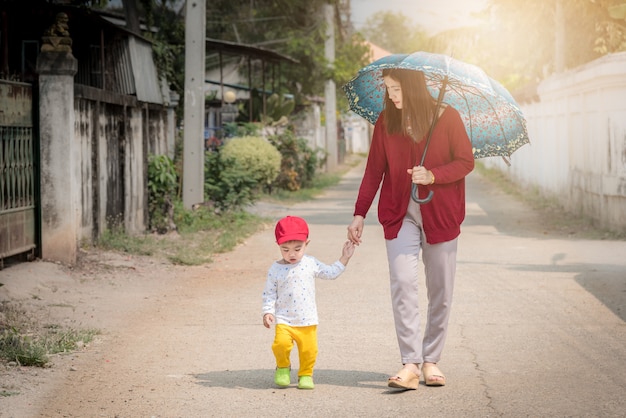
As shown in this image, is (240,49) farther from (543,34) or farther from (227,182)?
(543,34)

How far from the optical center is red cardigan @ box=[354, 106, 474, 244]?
6195 mm

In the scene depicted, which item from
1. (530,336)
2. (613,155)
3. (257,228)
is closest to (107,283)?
(530,336)

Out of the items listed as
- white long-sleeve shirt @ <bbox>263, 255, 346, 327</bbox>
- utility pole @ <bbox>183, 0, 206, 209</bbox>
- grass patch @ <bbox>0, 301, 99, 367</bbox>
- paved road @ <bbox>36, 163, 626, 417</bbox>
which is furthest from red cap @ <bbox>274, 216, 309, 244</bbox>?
Result: utility pole @ <bbox>183, 0, 206, 209</bbox>

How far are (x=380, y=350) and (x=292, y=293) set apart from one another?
147 centimetres

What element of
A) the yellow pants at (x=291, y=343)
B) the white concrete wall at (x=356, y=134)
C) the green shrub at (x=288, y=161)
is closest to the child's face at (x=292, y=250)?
the yellow pants at (x=291, y=343)

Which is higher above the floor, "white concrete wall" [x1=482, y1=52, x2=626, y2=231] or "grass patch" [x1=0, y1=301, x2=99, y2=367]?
"white concrete wall" [x1=482, y1=52, x2=626, y2=231]

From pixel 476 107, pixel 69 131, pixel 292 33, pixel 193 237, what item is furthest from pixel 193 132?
pixel 292 33

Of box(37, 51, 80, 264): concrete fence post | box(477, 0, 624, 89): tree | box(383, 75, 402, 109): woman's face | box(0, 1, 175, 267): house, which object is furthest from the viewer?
box(477, 0, 624, 89): tree

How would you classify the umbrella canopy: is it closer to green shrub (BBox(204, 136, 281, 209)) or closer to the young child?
the young child

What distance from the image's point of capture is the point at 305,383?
6195 millimetres

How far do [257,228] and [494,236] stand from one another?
3556mm

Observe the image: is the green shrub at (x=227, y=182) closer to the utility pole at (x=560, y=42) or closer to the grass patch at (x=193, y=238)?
the grass patch at (x=193, y=238)

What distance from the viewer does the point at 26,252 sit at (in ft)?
36.6

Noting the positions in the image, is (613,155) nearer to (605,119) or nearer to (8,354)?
(605,119)
